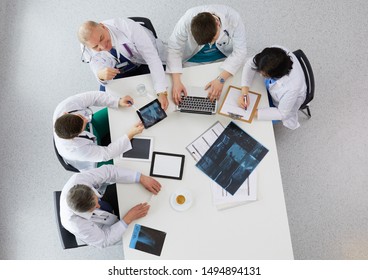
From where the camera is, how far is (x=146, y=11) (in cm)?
293

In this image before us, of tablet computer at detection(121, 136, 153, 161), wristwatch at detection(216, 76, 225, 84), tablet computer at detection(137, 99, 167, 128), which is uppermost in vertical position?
wristwatch at detection(216, 76, 225, 84)

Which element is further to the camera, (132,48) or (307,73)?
(132,48)

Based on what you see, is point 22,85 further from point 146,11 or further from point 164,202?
point 164,202

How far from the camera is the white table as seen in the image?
1.74 metres

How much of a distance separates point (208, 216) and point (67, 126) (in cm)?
89

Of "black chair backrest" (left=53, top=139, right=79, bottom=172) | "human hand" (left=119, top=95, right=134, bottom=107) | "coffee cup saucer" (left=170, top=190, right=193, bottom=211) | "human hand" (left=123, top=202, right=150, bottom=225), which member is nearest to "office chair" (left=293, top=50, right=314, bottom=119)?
"coffee cup saucer" (left=170, top=190, right=193, bottom=211)

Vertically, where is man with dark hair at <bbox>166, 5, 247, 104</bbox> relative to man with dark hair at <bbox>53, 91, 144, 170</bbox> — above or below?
above

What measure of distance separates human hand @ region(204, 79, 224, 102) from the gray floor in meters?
0.88

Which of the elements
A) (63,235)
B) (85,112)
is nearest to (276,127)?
(85,112)

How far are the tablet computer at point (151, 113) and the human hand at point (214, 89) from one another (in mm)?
301

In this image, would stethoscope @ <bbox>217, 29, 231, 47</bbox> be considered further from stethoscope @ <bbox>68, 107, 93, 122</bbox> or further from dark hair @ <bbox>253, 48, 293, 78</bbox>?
stethoscope @ <bbox>68, 107, 93, 122</bbox>

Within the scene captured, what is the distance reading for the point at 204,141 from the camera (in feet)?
6.21

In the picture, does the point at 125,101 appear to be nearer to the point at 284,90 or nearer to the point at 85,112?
the point at 85,112

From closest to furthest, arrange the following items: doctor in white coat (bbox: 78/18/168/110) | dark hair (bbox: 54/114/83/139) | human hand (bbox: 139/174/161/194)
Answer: dark hair (bbox: 54/114/83/139) < human hand (bbox: 139/174/161/194) < doctor in white coat (bbox: 78/18/168/110)
